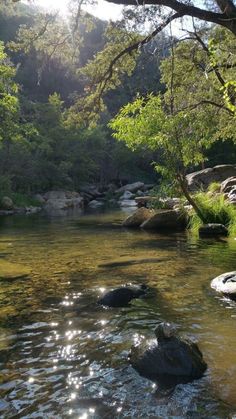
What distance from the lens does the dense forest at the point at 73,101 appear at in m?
14.4

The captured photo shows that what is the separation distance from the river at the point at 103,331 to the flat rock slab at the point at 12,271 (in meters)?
0.22

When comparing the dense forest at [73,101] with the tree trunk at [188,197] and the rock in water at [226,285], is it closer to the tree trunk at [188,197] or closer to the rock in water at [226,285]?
the tree trunk at [188,197]

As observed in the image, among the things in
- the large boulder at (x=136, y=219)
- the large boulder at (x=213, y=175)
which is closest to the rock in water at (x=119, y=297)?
the large boulder at (x=136, y=219)

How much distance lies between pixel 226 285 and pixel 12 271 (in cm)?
492

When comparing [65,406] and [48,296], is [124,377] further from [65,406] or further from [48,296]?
[48,296]

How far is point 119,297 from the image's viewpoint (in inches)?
295

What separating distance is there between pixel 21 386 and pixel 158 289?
419 centimetres

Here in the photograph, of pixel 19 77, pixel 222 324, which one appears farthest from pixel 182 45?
pixel 19 77

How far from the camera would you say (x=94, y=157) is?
55.5 meters

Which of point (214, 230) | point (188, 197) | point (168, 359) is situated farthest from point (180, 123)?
point (168, 359)

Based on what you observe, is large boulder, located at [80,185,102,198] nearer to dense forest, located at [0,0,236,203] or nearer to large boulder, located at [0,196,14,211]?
dense forest, located at [0,0,236,203]

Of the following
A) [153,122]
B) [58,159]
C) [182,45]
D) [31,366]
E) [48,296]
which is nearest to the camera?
[31,366]

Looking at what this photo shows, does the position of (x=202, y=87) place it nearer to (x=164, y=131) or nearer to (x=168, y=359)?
(x=164, y=131)

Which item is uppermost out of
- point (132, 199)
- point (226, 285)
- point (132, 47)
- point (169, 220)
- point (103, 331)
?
point (132, 47)
